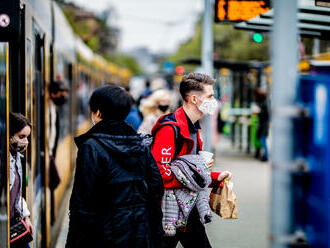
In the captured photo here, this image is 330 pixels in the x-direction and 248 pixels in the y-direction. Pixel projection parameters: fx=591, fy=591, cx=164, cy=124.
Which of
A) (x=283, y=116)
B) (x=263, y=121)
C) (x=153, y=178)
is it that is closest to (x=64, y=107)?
(x=263, y=121)

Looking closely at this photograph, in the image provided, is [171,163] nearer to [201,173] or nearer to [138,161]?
[201,173]

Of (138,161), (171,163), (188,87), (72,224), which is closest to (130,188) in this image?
(138,161)

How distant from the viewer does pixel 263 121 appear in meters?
13.6

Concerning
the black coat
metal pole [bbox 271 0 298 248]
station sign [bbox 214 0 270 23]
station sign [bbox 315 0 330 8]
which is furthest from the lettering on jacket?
station sign [bbox 214 0 270 23]

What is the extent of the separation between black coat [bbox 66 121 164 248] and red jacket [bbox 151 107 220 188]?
1.40ft

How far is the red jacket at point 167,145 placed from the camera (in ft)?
11.8

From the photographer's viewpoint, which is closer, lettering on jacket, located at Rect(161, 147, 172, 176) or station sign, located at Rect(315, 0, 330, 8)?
lettering on jacket, located at Rect(161, 147, 172, 176)

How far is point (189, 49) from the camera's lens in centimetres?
6016

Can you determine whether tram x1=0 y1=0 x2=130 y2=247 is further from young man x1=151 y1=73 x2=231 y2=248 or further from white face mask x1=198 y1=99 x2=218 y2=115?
white face mask x1=198 y1=99 x2=218 y2=115

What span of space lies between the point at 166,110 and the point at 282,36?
200 inches

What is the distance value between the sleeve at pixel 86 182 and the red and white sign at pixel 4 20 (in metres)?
0.99

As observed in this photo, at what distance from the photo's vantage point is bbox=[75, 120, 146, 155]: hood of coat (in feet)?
10.0

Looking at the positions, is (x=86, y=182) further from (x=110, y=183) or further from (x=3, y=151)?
(x=3, y=151)

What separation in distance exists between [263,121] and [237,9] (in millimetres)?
7066
